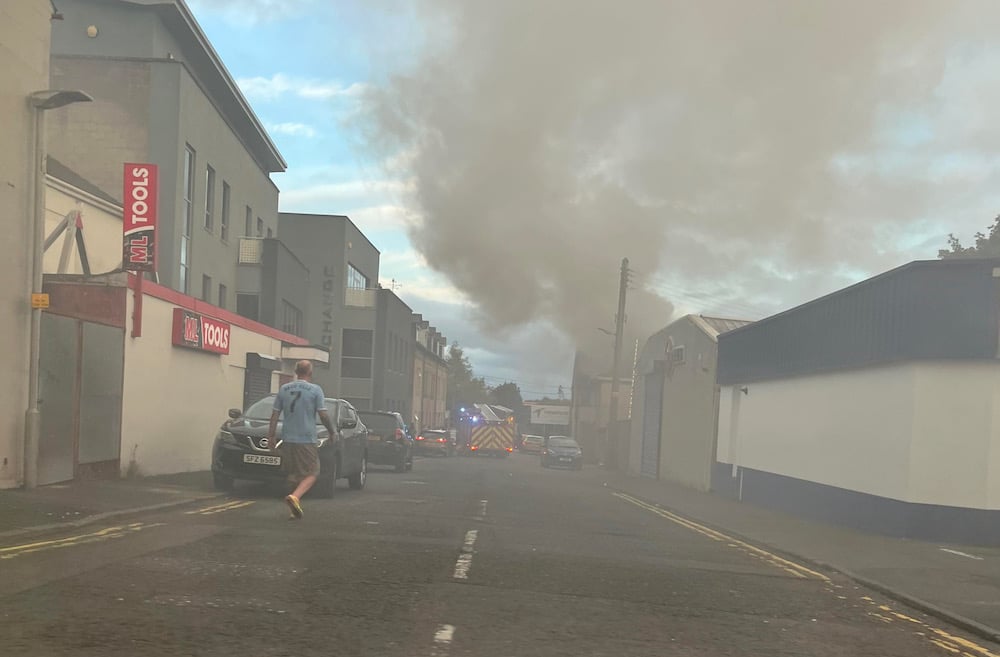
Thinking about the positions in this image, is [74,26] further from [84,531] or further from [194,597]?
[194,597]

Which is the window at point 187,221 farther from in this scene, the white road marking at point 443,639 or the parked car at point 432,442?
the white road marking at point 443,639

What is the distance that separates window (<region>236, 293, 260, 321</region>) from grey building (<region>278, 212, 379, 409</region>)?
50.1 ft

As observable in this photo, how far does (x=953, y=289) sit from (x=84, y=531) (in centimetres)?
1245

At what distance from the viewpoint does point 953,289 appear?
46.3ft

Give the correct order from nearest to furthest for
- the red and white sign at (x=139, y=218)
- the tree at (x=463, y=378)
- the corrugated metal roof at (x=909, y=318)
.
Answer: the corrugated metal roof at (x=909, y=318) < the red and white sign at (x=139, y=218) < the tree at (x=463, y=378)

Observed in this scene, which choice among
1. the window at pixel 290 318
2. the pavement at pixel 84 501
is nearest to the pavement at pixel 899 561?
the pavement at pixel 84 501

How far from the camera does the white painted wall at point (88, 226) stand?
16.4 m

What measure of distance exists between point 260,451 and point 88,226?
8087 millimetres

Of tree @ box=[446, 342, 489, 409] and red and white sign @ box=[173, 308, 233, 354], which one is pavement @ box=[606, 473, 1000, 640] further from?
tree @ box=[446, 342, 489, 409]

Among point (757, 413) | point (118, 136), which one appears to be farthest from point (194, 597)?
point (118, 136)

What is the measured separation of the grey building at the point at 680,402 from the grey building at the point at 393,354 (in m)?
18.7

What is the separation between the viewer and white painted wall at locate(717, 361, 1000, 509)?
14.1m

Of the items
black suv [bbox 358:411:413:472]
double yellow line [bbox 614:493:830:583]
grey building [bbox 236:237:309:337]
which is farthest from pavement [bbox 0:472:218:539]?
grey building [bbox 236:237:309:337]

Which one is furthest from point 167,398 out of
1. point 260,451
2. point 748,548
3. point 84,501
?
point 748,548
